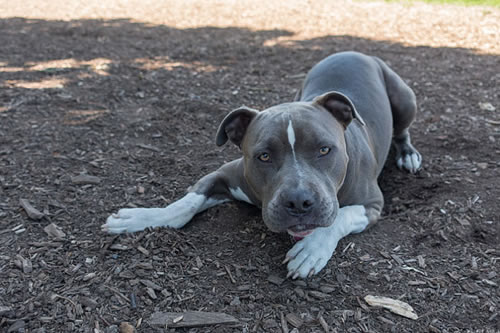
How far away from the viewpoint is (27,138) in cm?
553

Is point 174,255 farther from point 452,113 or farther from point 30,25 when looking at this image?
point 30,25

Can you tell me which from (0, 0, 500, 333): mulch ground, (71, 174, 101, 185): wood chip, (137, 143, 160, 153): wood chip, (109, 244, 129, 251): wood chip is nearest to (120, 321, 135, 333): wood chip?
(0, 0, 500, 333): mulch ground

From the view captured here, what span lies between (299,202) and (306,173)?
283 mm

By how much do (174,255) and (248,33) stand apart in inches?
301

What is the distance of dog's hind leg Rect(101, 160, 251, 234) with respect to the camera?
4.05 meters

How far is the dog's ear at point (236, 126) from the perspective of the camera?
12.9ft

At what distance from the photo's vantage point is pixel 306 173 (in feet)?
11.4

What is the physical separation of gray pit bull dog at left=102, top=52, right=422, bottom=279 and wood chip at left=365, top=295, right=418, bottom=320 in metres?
0.43

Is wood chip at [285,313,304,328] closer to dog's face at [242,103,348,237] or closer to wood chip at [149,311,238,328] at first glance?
wood chip at [149,311,238,328]

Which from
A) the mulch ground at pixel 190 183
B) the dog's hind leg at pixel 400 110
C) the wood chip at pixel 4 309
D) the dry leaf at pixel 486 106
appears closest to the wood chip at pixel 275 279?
the mulch ground at pixel 190 183

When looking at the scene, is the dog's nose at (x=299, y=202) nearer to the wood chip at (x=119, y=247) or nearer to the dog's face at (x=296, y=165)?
the dog's face at (x=296, y=165)

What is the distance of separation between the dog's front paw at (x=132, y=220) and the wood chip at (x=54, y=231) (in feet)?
Result: 1.05

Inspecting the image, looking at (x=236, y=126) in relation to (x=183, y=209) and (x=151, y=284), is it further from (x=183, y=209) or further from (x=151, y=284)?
(x=151, y=284)

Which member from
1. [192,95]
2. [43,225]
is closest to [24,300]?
[43,225]
